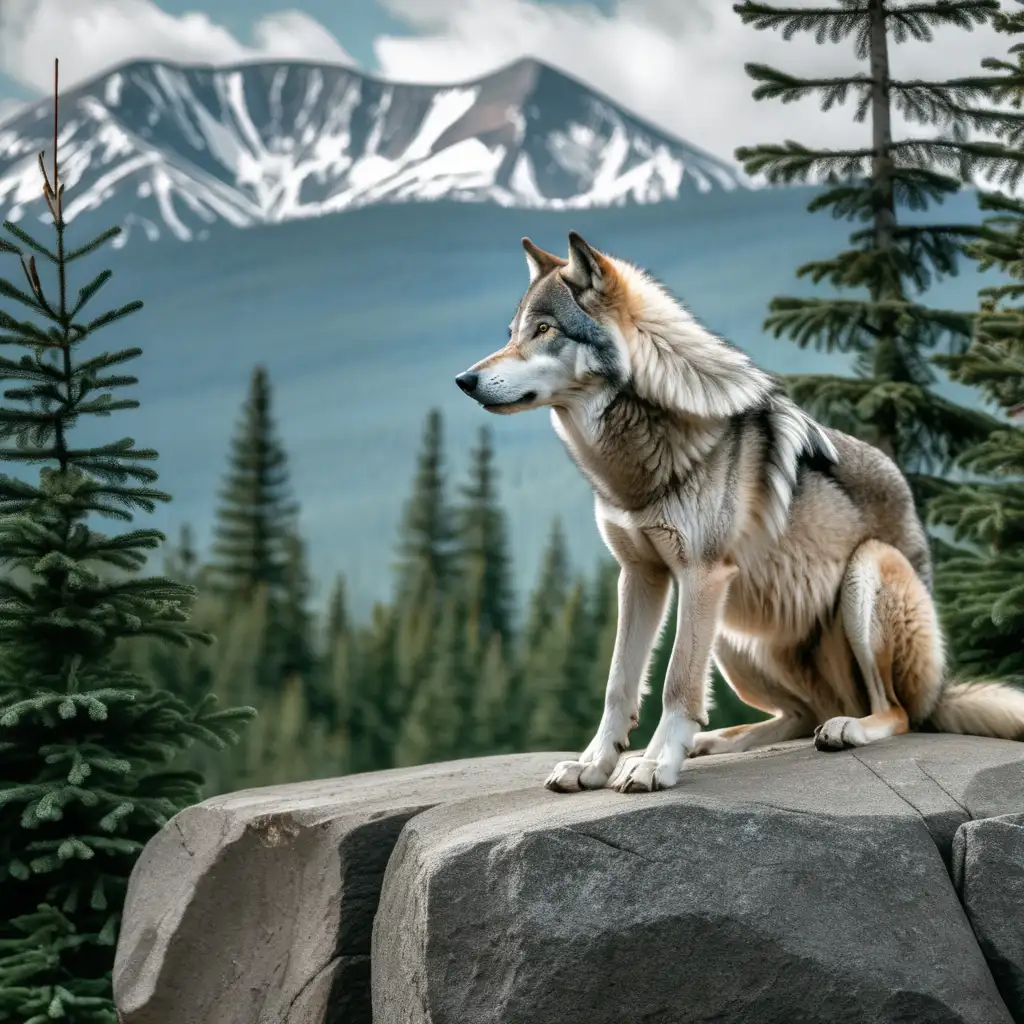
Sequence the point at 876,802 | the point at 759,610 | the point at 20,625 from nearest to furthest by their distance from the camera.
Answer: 1. the point at 876,802
2. the point at 759,610
3. the point at 20,625

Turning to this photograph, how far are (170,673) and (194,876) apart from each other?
28.2 ft

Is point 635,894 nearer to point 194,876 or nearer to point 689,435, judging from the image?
point 689,435

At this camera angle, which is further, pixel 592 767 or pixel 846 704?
pixel 846 704

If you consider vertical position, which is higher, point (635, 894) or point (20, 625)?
point (20, 625)

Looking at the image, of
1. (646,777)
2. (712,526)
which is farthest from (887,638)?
(646,777)

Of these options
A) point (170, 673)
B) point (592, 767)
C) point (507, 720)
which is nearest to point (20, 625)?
point (592, 767)

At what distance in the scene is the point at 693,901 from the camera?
149 inches

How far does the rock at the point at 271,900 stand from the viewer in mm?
4562

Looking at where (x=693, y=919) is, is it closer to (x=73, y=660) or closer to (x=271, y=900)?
(x=271, y=900)

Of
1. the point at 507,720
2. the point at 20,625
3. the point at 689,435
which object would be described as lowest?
the point at 507,720

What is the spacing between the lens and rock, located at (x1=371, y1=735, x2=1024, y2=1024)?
374 cm

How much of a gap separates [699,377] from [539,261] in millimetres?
719

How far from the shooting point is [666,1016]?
3.76 m

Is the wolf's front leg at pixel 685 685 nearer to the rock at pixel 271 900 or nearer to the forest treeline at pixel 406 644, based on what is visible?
the rock at pixel 271 900
